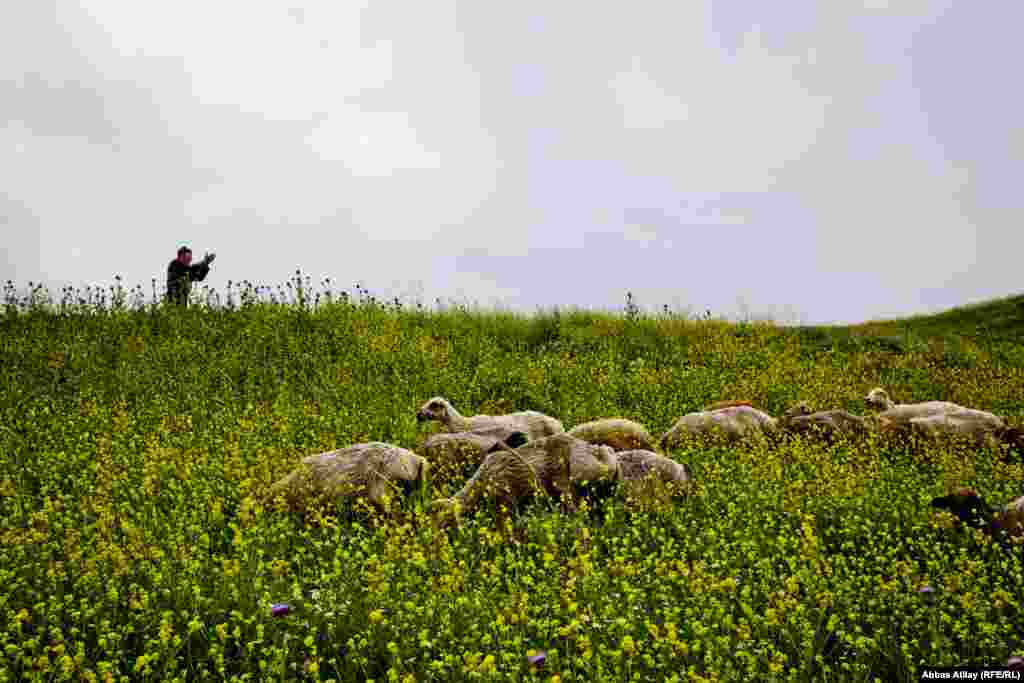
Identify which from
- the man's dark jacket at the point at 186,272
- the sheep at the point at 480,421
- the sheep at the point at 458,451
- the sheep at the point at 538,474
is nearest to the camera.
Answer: the sheep at the point at 538,474

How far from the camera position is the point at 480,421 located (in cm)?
943

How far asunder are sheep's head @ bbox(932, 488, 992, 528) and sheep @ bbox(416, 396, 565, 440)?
13.4ft

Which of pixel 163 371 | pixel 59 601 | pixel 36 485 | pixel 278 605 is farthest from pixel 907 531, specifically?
pixel 163 371

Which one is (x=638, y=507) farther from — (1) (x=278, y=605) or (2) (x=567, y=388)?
(2) (x=567, y=388)

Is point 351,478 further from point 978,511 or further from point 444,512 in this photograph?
point 978,511

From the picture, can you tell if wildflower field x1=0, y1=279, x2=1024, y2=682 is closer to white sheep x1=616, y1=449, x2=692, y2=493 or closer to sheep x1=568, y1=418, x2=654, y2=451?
white sheep x1=616, y1=449, x2=692, y2=493

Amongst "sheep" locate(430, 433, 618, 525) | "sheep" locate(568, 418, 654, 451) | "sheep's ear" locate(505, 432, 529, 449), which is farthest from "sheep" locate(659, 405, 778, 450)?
"sheep" locate(430, 433, 618, 525)

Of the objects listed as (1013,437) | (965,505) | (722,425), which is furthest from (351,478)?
(1013,437)

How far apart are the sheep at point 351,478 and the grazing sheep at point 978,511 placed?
182 inches

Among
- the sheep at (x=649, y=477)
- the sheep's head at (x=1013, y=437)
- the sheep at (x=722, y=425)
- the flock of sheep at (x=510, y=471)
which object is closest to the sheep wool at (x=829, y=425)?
the sheep at (x=722, y=425)

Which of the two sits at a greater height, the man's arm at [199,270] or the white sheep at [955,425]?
the man's arm at [199,270]

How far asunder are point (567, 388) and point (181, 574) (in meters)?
8.38

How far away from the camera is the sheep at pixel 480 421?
928cm

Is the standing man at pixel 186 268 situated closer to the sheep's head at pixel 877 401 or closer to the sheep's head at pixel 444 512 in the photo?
the sheep's head at pixel 444 512
